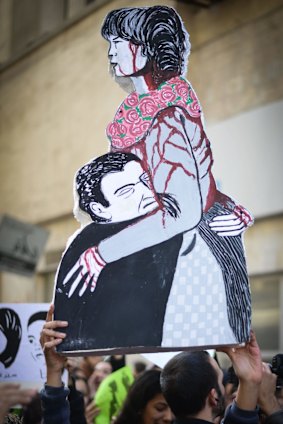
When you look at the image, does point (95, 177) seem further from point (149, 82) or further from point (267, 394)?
point (267, 394)

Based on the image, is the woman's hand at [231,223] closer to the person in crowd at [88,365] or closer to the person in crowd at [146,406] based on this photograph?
the person in crowd at [146,406]

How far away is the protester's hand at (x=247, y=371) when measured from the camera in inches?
129

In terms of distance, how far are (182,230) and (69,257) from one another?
1.39 feet

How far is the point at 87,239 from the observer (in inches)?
138

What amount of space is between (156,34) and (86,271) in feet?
3.22

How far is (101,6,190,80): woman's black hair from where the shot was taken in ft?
12.5

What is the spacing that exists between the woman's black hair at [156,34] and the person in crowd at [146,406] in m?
1.60

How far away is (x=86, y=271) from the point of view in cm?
345

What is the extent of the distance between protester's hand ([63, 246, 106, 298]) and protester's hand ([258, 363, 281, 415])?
671 millimetres

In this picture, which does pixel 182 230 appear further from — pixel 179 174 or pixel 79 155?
pixel 79 155

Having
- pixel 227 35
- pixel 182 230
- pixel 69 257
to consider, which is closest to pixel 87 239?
pixel 69 257

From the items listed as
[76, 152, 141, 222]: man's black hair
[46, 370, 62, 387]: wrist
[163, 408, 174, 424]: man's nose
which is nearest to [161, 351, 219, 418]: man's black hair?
[46, 370, 62, 387]: wrist

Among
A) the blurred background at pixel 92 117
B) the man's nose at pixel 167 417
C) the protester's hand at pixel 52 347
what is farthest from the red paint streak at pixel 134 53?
the blurred background at pixel 92 117

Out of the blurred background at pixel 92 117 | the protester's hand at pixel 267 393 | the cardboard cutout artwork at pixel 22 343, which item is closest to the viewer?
the protester's hand at pixel 267 393
